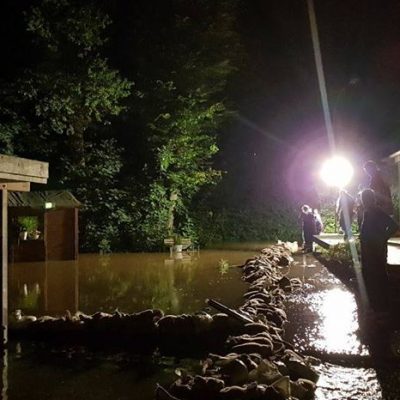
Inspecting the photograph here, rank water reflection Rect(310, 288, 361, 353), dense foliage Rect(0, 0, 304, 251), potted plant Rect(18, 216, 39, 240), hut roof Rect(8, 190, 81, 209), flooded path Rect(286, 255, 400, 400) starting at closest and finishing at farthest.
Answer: flooded path Rect(286, 255, 400, 400) < water reflection Rect(310, 288, 361, 353) < hut roof Rect(8, 190, 81, 209) < potted plant Rect(18, 216, 39, 240) < dense foliage Rect(0, 0, 304, 251)

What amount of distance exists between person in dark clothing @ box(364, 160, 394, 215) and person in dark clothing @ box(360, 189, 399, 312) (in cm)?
18

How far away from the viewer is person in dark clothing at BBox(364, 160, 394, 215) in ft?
22.6

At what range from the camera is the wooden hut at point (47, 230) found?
14916mm

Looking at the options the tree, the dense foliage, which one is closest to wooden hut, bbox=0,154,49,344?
the dense foliage

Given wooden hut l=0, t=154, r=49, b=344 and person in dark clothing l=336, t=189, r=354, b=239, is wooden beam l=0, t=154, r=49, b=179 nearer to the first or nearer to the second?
wooden hut l=0, t=154, r=49, b=344

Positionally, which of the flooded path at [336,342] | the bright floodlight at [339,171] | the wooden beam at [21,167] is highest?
the bright floodlight at [339,171]

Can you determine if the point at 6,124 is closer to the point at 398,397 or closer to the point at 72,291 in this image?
the point at 72,291

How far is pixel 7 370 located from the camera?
541 centimetres

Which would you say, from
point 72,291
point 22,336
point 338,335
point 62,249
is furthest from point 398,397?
point 62,249

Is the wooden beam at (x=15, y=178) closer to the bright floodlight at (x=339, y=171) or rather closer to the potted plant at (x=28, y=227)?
the potted plant at (x=28, y=227)

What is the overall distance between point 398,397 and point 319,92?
73.5ft

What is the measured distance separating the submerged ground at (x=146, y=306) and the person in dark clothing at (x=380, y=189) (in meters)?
1.74

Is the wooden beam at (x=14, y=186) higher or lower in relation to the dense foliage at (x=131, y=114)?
lower

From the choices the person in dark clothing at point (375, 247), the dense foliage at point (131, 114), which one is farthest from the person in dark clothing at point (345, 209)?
the dense foliage at point (131, 114)
